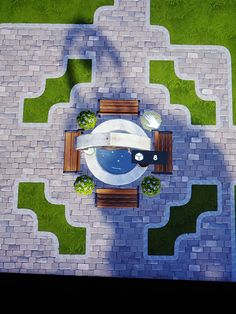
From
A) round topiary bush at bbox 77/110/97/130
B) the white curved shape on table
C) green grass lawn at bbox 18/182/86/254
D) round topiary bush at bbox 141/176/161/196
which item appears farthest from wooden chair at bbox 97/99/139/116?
green grass lawn at bbox 18/182/86/254

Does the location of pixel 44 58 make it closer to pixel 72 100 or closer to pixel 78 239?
pixel 72 100

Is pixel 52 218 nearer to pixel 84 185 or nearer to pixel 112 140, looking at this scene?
pixel 84 185

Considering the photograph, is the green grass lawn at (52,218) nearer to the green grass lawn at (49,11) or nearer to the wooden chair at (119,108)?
the wooden chair at (119,108)

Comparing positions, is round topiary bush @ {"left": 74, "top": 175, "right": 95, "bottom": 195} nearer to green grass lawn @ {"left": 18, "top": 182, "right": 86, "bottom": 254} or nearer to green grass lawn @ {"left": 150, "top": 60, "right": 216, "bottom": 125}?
green grass lawn @ {"left": 18, "top": 182, "right": 86, "bottom": 254}

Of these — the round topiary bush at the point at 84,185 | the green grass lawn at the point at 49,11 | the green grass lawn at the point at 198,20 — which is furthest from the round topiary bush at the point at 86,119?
the green grass lawn at the point at 198,20

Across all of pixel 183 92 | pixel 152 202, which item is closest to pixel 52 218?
pixel 152 202

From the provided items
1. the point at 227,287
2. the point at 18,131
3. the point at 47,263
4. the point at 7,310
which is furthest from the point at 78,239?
the point at 227,287
